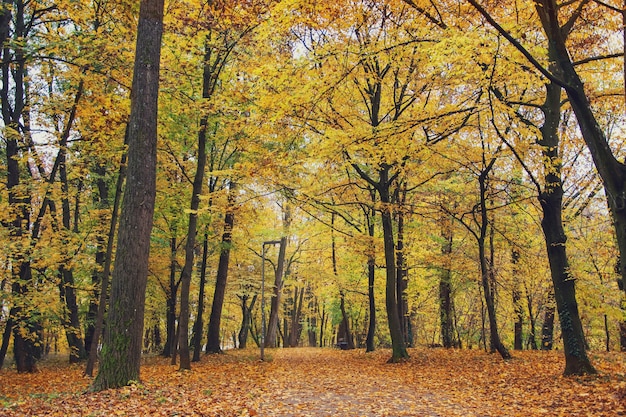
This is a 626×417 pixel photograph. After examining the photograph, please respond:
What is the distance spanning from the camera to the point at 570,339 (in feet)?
29.7

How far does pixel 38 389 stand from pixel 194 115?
322 inches

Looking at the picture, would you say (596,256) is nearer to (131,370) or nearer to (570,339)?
(570,339)

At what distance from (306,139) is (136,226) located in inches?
368

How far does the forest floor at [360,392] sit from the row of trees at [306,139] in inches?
35.8

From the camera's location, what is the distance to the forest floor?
6.46 meters

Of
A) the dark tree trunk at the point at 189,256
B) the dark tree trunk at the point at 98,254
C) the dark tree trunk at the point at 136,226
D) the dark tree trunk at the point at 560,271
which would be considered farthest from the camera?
the dark tree trunk at the point at 98,254

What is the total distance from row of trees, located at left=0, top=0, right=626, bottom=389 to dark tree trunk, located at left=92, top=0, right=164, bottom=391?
3cm

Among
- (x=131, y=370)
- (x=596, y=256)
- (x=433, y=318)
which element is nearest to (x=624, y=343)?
(x=596, y=256)

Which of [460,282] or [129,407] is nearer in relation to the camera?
[129,407]

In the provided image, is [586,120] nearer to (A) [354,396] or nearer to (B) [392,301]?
(A) [354,396]

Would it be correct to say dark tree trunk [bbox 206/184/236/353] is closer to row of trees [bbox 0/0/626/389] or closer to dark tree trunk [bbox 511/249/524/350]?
row of trees [bbox 0/0/626/389]

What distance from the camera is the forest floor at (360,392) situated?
646 centimetres

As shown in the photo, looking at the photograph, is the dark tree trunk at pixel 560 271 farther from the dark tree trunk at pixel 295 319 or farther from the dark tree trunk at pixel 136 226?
the dark tree trunk at pixel 295 319

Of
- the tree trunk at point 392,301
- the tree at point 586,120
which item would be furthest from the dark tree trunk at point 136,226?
the tree trunk at point 392,301
